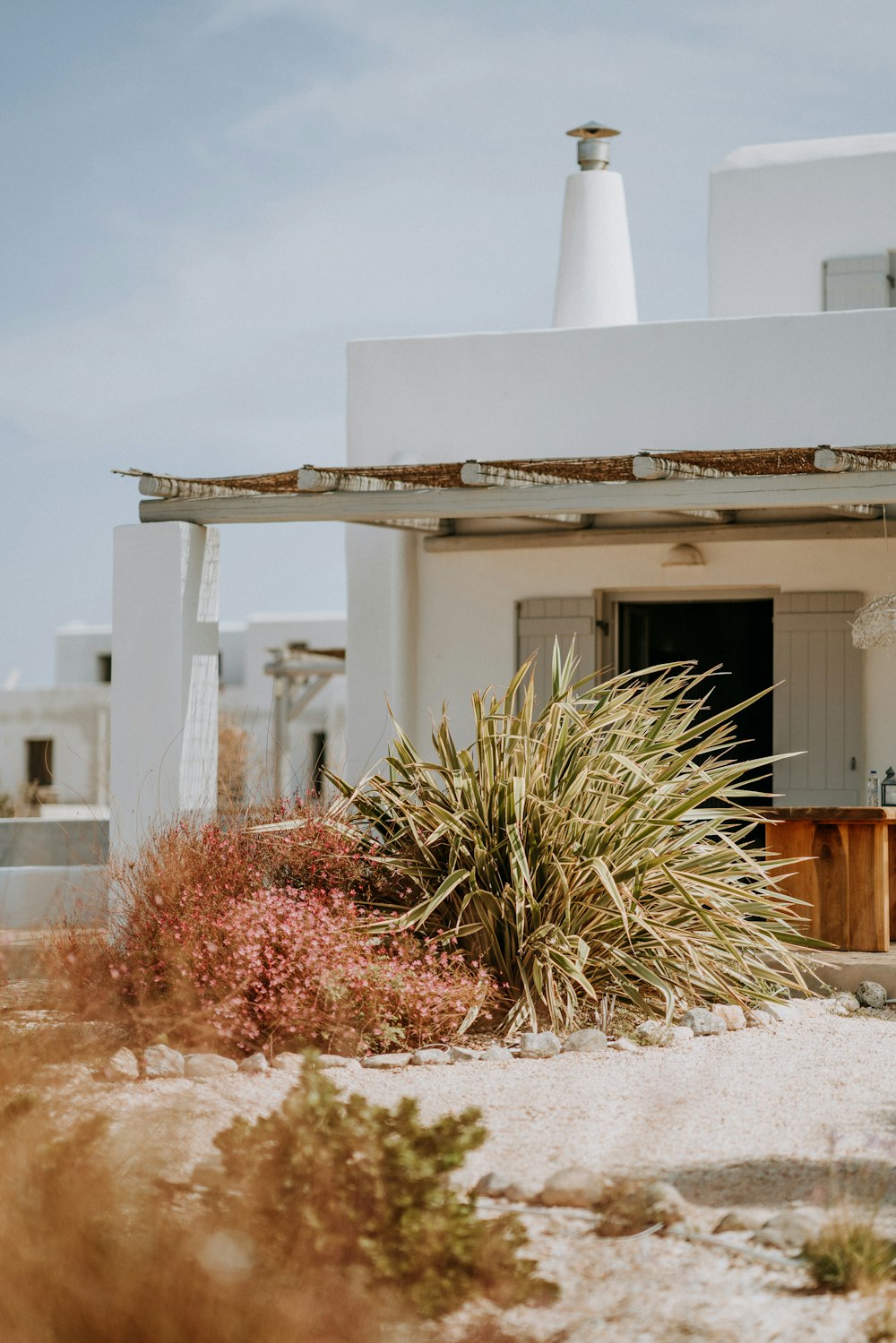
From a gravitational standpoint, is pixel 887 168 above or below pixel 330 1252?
above

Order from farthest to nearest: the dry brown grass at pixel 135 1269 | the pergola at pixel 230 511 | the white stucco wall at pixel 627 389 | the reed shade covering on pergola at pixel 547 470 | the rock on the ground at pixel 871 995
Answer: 1. the white stucco wall at pixel 627 389
2. the pergola at pixel 230 511
3. the reed shade covering on pergola at pixel 547 470
4. the rock on the ground at pixel 871 995
5. the dry brown grass at pixel 135 1269

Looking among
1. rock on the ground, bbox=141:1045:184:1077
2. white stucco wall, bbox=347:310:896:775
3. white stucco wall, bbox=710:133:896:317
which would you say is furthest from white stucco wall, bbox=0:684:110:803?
rock on the ground, bbox=141:1045:184:1077

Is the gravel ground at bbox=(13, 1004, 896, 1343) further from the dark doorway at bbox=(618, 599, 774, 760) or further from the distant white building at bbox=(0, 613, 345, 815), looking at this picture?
the distant white building at bbox=(0, 613, 345, 815)

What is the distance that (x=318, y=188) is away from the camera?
19.9m

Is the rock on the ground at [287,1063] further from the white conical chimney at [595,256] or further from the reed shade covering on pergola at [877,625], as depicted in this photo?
the white conical chimney at [595,256]

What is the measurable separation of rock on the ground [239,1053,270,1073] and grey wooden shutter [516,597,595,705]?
16.0 ft

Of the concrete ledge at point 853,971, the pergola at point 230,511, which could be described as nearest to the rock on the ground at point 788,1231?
the concrete ledge at point 853,971

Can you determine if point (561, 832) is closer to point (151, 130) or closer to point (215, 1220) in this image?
point (215, 1220)

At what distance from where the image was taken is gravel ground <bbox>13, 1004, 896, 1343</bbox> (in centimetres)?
288

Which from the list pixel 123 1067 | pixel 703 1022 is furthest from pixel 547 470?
pixel 123 1067

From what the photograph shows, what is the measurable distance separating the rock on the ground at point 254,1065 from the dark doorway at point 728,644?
25.9ft

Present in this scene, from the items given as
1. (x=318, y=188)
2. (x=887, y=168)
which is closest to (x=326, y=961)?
(x=887, y=168)

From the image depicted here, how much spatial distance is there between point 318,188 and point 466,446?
11.5 meters

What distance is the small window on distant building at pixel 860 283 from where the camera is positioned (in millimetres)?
11258
